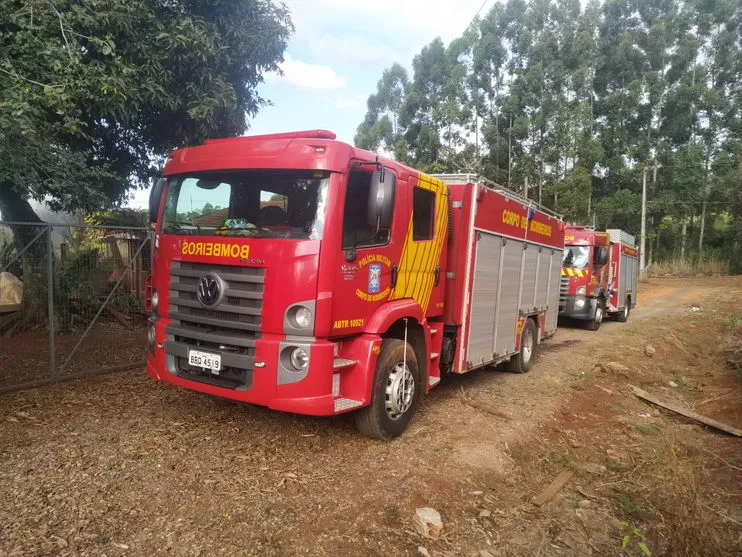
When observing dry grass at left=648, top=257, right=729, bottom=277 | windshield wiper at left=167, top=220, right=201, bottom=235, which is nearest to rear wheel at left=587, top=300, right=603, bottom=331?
windshield wiper at left=167, top=220, right=201, bottom=235

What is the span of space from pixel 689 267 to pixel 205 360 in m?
35.9

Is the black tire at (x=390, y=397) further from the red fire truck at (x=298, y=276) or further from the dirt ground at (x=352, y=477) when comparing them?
the dirt ground at (x=352, y=477)

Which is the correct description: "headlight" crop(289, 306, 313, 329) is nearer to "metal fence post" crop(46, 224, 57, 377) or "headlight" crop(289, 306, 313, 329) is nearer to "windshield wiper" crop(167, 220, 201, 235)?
"windshield wiper" crop(167, 220, 201, 235)

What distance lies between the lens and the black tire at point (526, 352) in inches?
298

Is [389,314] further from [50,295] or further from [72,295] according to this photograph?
[72,295]

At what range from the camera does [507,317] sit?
6848 millimetres

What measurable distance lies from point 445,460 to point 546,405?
239cm

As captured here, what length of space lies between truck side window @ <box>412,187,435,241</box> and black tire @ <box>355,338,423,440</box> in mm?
1086

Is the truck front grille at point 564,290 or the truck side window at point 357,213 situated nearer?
the truck side window at point 357,213

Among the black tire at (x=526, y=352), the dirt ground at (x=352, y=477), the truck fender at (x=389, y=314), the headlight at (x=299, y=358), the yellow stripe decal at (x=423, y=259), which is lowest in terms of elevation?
the dirt ground at (x=352, y=477)

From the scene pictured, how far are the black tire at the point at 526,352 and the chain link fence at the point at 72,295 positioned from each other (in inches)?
212

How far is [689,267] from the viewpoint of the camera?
32.3 m

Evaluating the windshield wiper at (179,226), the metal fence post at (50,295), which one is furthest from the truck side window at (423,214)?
the metal fence post at (50,295)

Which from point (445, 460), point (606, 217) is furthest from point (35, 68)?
point (606, 217)
